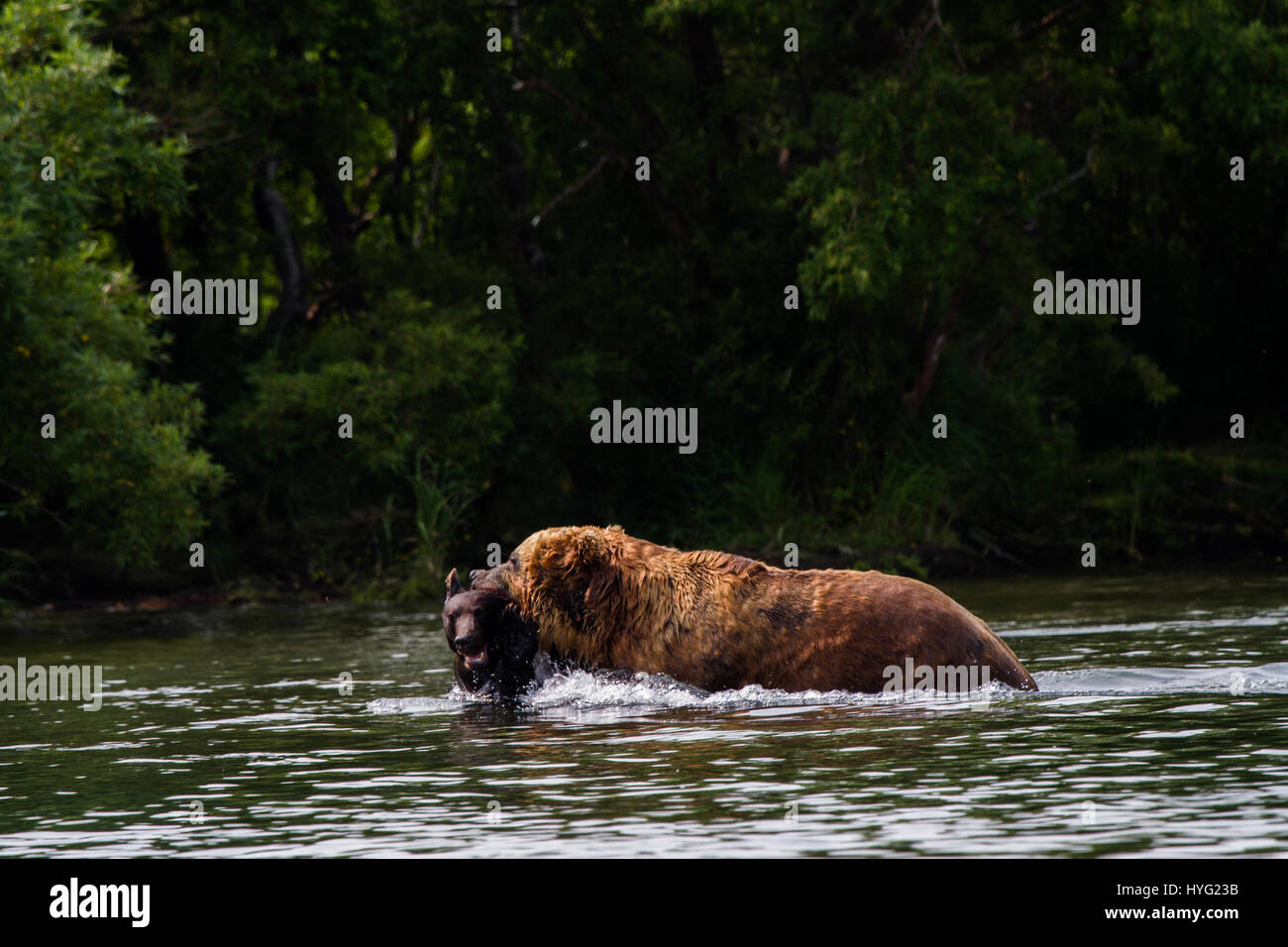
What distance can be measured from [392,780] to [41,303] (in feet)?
40.6

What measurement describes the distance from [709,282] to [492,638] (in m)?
18.0

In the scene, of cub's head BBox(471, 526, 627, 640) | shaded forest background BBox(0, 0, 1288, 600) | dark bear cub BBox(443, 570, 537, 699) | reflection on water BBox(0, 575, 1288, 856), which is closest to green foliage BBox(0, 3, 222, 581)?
shaded forest background BBox(0, 0, 1288, 600)

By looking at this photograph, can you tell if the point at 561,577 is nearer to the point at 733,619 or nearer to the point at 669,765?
the point at 733,619

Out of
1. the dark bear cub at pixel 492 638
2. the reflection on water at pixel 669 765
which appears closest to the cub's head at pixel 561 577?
the dark bear cub at pixel 492 638

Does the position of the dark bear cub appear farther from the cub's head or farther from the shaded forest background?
the shaded forest background

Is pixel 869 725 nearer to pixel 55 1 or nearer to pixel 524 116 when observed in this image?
pixel 55 1

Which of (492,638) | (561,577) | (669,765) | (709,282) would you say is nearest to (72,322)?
(492,638)

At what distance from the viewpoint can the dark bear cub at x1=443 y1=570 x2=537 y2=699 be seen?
39.4 ft

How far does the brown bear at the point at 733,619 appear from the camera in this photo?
1133 cm

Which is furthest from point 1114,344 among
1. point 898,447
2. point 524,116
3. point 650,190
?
point 524,116

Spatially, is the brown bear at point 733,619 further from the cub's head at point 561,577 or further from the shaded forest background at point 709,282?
the shaded forest background at point 709,282

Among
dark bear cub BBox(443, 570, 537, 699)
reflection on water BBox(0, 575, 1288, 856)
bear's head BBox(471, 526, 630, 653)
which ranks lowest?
reflection on water BBox(0, 575, 1288, 856)

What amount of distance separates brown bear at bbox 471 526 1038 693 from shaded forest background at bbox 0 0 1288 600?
12214mm

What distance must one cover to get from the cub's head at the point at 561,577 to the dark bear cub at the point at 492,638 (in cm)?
11
